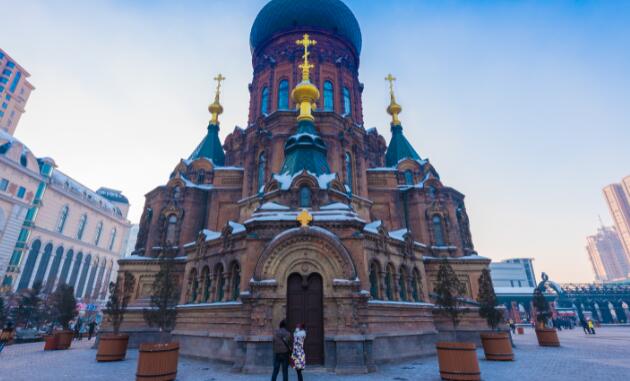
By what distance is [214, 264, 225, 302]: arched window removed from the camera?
14.7 m

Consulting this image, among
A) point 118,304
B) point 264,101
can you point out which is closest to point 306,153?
point 264,101

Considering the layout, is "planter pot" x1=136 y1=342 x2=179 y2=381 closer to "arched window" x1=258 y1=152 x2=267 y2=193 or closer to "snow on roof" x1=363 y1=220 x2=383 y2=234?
"snow on roof" x1=363 y1=220 x2=383 y2=234

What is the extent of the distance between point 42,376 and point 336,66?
23.7 m

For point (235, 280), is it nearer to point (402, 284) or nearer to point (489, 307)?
point (402, 284)

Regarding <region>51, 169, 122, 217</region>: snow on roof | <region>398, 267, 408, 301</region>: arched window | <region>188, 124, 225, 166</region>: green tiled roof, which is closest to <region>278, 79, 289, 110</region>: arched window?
<region>188, 124, 225, 166</region>: green tiled roof

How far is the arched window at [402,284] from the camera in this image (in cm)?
1539

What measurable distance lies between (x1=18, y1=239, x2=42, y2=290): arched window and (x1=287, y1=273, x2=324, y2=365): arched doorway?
44.3 metres

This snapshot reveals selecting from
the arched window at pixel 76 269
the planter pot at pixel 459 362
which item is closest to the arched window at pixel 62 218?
the arched window at pixel 76 269

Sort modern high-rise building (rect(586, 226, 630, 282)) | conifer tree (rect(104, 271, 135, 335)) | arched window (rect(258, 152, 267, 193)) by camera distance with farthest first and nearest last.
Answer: modern high-rise building (rect(586, 226, 630, 282)) < arched window (rect(258, 152, 267, 193)) < conifer tree (rect(104, 271, 135, 335))

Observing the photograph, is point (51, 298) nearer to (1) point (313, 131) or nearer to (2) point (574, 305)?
(1) point (313, 131)

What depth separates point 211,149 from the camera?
25.4m

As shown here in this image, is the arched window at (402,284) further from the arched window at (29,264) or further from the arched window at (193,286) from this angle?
the arched window at (29,264)

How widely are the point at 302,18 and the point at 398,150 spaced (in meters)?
12.6

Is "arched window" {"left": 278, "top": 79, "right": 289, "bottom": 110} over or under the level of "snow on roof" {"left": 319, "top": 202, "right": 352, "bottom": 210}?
over
